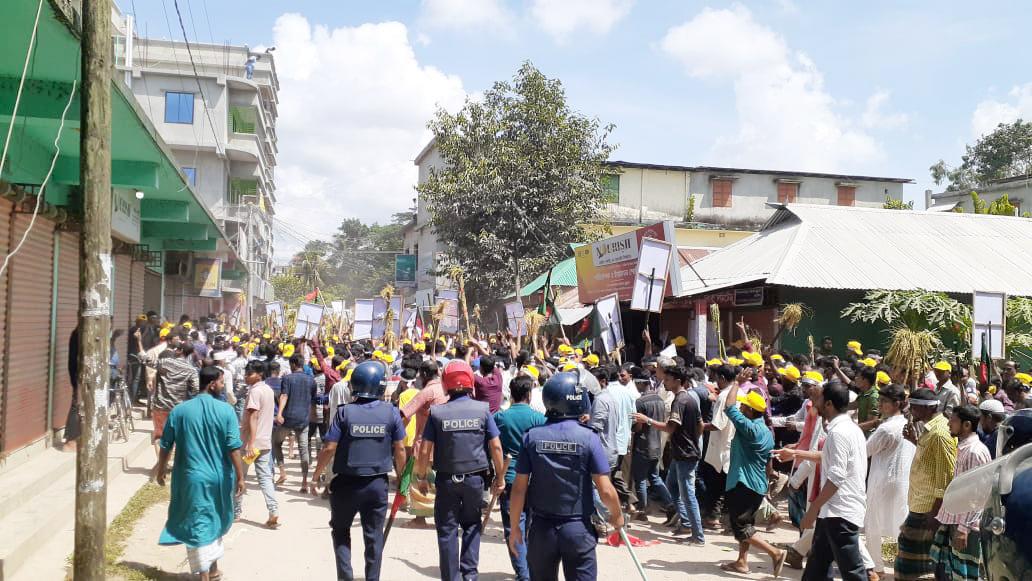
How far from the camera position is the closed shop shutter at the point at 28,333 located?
10570 millimetres

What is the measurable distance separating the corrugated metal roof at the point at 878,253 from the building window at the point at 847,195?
57.5 ft

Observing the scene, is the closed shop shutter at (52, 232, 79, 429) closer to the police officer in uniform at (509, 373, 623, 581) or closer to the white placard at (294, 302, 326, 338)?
the white placard at (294, 302, 326, 338)

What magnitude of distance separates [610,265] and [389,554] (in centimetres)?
1439

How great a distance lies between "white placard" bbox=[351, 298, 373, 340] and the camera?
19.3 meters

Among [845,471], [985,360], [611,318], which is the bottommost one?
[845,471]

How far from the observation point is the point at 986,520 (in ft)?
11.2

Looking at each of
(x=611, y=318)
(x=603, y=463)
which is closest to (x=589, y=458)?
(x=603, y=463)

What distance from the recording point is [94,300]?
6.18 metres

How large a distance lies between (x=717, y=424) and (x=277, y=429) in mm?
5852

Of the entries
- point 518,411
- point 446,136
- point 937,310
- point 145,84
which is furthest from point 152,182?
point 145,84

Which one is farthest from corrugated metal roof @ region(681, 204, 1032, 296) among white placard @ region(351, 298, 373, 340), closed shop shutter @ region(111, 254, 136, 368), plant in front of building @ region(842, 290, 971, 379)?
closed shop shutter @ region(111, 254, 136, 368)

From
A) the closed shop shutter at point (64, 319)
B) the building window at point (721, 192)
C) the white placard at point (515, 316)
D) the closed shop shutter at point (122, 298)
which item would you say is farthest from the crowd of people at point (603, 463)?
the building window at point (721, 192)

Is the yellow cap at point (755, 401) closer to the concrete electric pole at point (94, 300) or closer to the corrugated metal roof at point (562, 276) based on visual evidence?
the concrete electric pole at point (94, 300)

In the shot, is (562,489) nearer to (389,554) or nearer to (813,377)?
(389,554)
